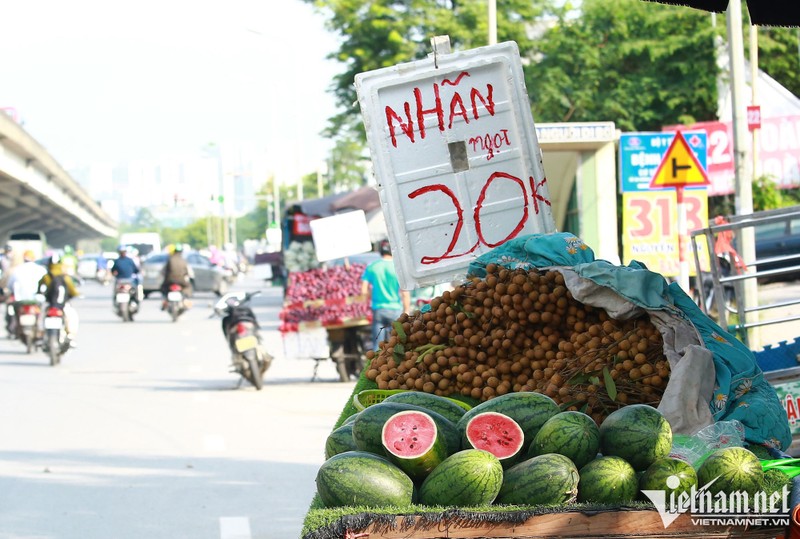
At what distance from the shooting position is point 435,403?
4555 millimetres

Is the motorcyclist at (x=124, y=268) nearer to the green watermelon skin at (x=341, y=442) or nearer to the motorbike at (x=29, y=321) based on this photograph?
the motorbike at (x=29, y=321)

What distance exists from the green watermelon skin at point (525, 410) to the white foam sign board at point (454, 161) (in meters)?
2.41

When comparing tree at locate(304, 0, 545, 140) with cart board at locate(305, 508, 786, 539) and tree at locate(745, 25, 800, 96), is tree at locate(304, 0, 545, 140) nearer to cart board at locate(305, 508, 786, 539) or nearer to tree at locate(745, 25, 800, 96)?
tree at locate(745, 25, 800, 96)

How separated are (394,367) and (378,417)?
1447 millimetres

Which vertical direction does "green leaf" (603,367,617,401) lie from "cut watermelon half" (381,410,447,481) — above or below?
above

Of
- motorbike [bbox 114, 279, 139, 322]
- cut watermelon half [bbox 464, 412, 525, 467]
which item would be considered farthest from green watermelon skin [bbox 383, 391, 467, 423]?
motorbike [bbox 114, 279, 139, 322]

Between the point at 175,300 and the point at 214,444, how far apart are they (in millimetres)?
19246

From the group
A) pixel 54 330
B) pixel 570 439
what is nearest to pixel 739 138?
pixel 54 330

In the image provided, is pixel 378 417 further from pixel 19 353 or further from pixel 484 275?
pixel 19 353

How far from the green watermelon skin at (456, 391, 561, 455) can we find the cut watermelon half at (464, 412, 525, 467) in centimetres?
5

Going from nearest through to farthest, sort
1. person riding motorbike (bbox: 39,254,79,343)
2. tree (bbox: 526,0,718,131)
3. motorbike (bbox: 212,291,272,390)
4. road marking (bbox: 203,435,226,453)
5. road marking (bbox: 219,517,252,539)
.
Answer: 1. road marking (bbox: 219,517,252,539)
2. road marking (bbox: 203,435,226,453)
3. motorbike (bbox: 212,291,272,390)
4. person riding motorbike (bbox: 39,254,79,343)
5. tree (bbox: 526,0,718,131)

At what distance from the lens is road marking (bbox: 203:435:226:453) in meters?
11.1

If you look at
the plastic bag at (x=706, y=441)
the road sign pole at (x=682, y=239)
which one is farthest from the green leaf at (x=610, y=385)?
the road sign pole at (x=682, y=239)

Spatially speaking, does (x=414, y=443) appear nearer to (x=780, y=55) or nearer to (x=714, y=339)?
(x=714, y=339)
